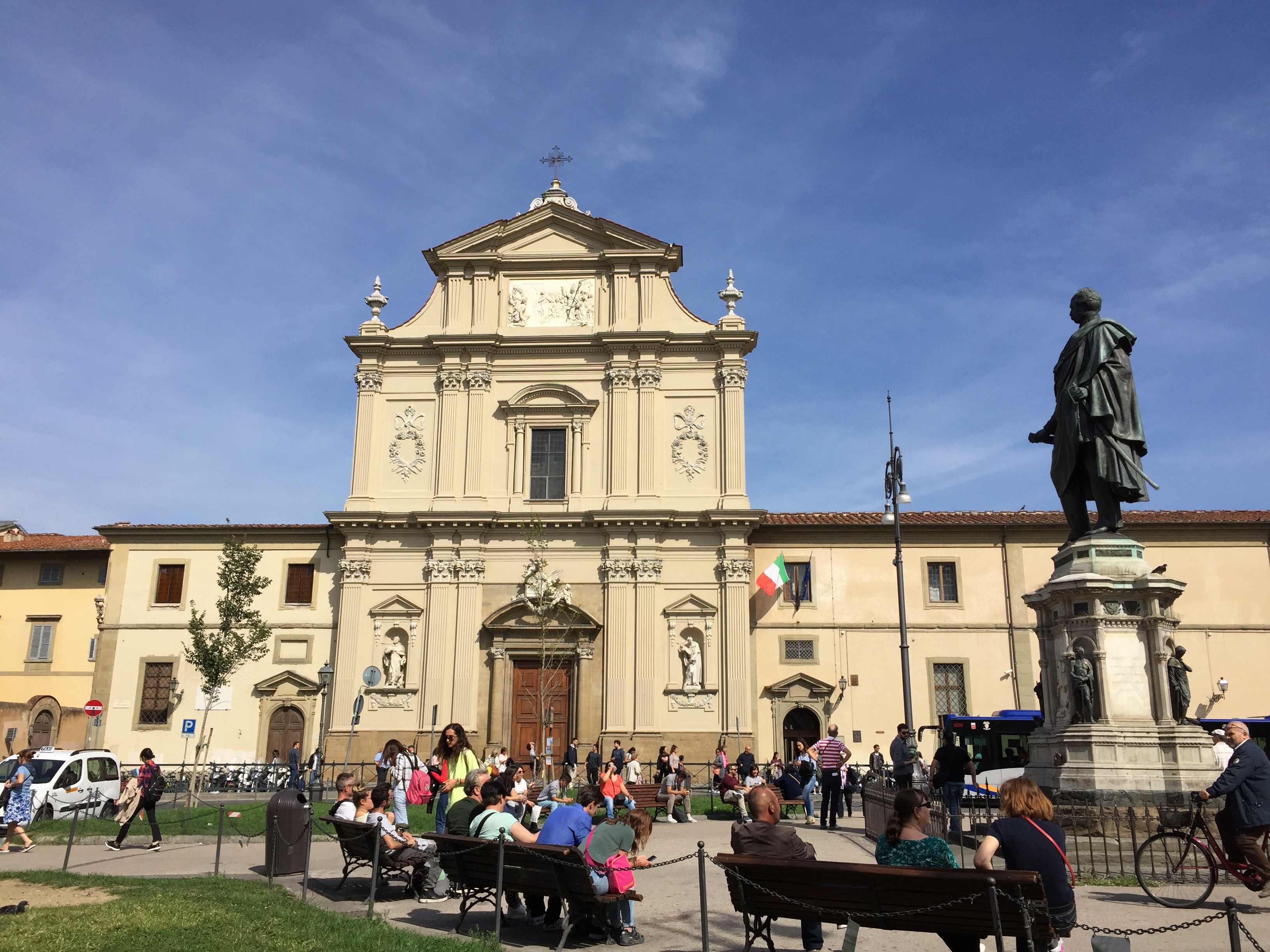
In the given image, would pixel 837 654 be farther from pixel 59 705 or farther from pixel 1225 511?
pixel 59 705

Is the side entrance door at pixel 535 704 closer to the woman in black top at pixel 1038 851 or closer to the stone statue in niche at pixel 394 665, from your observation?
the stone statue in niche at pixel 394 665

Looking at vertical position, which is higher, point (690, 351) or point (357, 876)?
point (690, 351)

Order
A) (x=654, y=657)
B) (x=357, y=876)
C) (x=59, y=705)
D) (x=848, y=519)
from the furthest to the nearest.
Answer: (x=59, y=705) < (x=848, y=519) < (x=654, y=657) < (x=357, y=876)

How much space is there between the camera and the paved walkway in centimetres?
888

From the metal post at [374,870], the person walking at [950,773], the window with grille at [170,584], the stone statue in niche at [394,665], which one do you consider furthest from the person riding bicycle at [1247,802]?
the window with grille at [170,584]

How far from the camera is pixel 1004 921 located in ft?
22.0

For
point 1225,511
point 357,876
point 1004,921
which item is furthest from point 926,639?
point 1004,921

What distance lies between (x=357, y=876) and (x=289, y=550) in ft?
76.6

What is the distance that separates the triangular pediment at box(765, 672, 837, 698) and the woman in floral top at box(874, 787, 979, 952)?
25.0m

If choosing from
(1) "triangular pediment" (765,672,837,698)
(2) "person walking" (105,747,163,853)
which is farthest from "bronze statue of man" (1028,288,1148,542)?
(1) "triangular pediment" (765,672,837,698)

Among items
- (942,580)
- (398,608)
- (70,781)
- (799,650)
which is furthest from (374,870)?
(942,580)

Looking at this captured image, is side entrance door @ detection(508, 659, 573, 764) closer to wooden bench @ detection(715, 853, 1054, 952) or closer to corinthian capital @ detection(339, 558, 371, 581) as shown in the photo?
corinthian capital @ detection(339, 558, 371, 581)

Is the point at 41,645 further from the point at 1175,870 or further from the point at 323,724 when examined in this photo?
the point at 1175,870

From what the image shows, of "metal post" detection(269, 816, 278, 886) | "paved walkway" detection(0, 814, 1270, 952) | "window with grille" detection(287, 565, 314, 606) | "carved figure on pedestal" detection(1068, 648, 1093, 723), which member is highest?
"window with grille" detection(287, 565, 314, 606)
